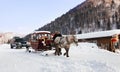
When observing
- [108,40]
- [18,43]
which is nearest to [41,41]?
[18,43]

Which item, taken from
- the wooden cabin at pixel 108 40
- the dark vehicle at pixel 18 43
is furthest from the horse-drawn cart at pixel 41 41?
the wooden cabin at pixel 108 40

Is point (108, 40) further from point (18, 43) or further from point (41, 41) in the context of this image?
point (41, 41)

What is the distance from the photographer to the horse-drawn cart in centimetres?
2836

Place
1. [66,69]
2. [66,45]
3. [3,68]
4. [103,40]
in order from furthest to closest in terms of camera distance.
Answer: [103,40], [66,45], [3,68], [66,69]

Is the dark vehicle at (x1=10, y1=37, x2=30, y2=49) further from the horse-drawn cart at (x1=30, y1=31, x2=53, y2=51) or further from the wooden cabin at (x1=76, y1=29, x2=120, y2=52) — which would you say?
the wooden cabin at (x1=76, y1=29, x2=120, y2=52)

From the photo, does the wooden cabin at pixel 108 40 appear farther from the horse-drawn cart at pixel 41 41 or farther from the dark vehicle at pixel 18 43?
the horse-drawn cart at pixel 41 41

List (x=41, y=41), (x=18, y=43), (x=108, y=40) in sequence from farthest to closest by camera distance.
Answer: (x=108, y=40)
(x=18, y=43)
(x=41, y=41)

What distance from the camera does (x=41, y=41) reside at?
28828mm

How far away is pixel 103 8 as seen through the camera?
199750 mm

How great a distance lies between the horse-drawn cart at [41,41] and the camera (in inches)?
1117

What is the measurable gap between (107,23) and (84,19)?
1613 centimetres

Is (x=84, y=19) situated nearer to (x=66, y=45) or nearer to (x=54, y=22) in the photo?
(x=54, y=22)

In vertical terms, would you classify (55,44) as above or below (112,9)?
below

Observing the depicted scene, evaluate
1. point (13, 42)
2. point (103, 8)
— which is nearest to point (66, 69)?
point (13, 42)
